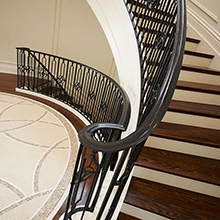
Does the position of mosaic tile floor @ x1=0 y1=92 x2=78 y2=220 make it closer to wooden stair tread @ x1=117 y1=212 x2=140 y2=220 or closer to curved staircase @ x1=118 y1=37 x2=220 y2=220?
wooden stair tread @ x1=117 y1=212 x2=140 y2=220

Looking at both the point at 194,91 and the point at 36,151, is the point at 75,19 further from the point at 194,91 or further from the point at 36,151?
the point at 194,91

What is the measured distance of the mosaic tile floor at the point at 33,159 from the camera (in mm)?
2215

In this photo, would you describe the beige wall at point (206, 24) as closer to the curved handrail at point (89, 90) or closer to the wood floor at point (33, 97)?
the curved handrail at point (89, 90)

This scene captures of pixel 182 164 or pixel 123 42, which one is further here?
pixel 123 42

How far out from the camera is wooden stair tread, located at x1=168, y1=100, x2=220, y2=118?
2.01 m

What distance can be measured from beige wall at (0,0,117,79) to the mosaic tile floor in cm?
298

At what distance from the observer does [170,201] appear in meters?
1.61

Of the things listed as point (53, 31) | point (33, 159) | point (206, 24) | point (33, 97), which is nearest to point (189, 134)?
point (206, 24)

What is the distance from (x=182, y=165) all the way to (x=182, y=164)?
0.01 metres

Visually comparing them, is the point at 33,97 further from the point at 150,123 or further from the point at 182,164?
the point at 150,123

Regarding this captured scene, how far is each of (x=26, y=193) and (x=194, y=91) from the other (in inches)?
93.0

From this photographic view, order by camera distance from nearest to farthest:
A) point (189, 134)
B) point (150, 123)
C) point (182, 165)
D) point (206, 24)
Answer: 1. point (150, 123)
2. point (182, 165)
3. point (189, 134)
4. point (206, 24)

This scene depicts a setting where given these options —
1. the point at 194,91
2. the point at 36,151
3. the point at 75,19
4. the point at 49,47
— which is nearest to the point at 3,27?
the point at 49,47

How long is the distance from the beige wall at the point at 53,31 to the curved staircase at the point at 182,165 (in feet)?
17.0
